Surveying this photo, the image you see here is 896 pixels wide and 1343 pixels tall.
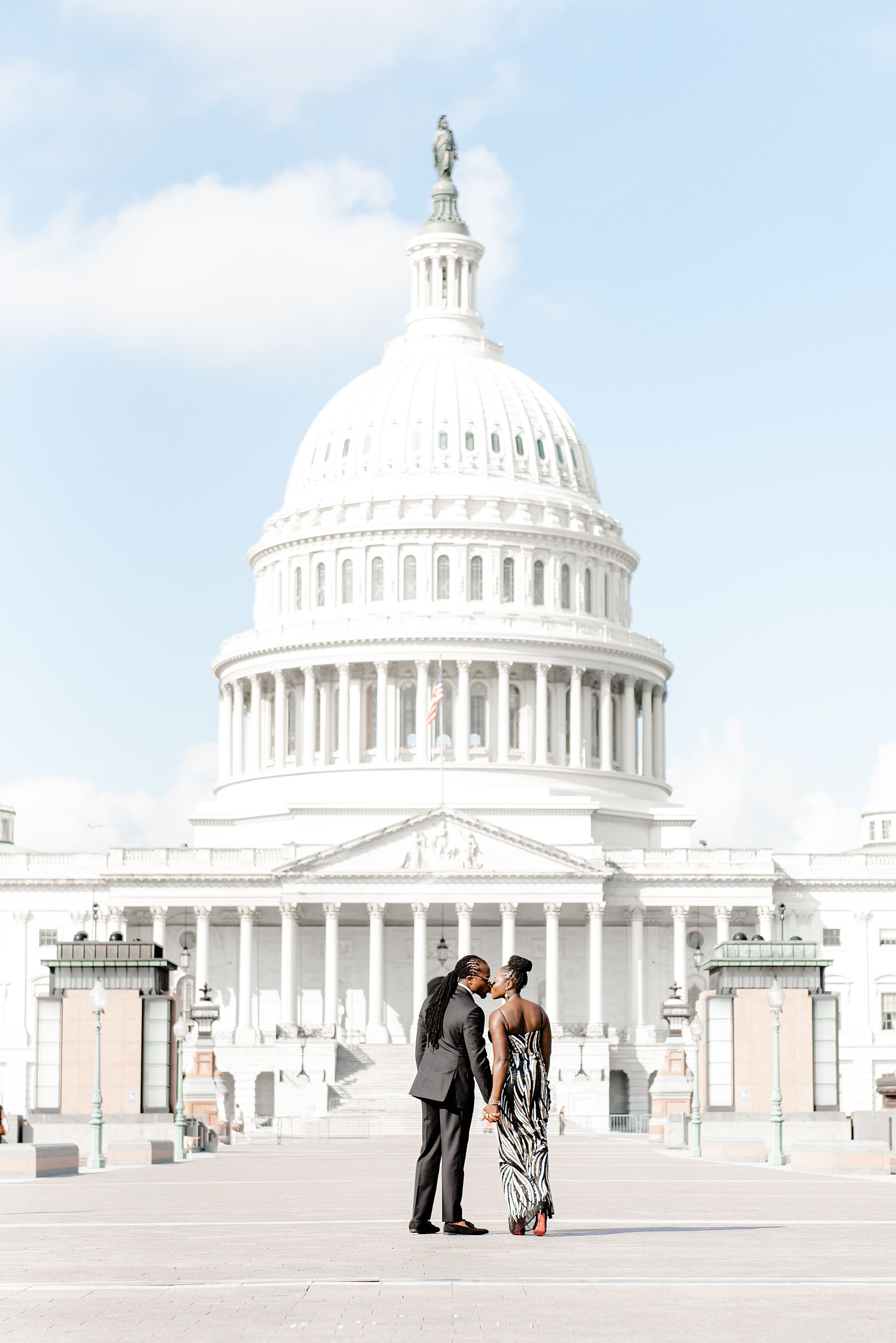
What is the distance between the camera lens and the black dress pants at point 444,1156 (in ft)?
74.2

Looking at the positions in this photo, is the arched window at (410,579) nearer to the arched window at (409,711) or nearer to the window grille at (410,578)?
the window grille at (410,578)

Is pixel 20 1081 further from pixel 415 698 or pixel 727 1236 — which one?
pixel 727 1236

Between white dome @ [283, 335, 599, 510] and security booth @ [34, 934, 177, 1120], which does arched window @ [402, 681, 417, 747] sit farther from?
security booth @ [34, 934, 177, 1120]

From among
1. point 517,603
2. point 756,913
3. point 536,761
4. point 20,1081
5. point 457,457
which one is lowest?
point 20,1081

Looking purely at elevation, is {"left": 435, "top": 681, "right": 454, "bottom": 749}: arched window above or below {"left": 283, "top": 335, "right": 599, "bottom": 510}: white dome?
below

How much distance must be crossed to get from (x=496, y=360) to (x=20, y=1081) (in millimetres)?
55181

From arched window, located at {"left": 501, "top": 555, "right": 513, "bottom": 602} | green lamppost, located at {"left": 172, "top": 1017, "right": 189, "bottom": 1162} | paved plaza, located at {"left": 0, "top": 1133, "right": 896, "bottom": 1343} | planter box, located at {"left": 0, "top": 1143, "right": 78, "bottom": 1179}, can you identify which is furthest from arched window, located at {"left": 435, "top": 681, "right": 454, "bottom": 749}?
paved plaza, located at {"left": 0, "top": 1133, "right": 896, "bottom": 1343}

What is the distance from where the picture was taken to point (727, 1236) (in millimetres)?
22859

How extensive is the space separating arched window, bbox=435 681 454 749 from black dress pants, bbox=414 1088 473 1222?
10238 centimetres

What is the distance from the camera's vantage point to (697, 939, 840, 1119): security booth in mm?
61156

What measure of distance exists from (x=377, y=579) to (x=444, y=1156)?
10772 cm

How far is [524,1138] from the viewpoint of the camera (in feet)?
74.6

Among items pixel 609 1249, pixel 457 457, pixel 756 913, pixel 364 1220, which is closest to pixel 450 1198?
pixel 609 1249

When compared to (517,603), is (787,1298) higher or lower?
lower
